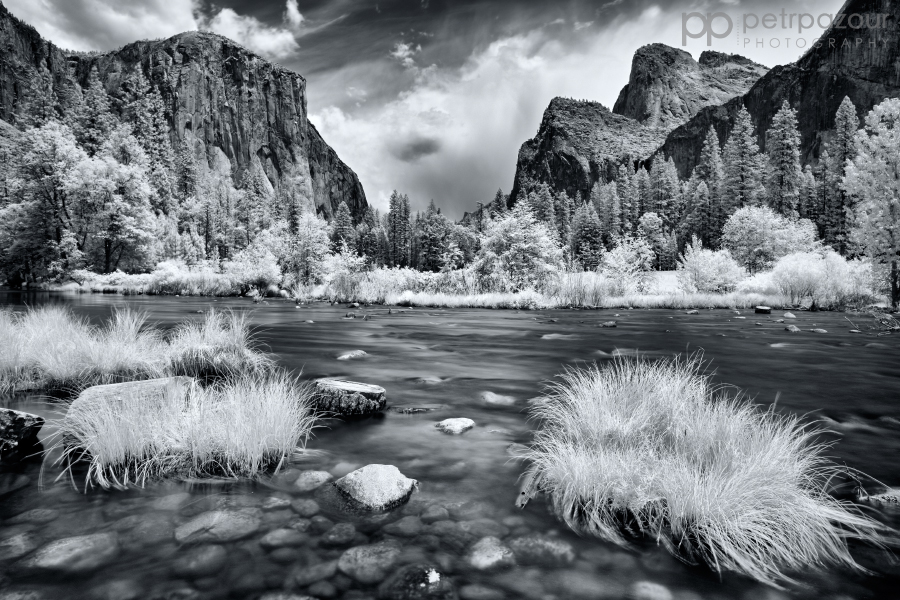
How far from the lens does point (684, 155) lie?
16512 centimetres

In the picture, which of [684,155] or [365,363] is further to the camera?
[684,155]

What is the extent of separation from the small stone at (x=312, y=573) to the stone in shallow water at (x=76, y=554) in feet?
3.89

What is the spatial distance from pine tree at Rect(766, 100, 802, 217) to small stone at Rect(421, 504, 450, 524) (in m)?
61.6

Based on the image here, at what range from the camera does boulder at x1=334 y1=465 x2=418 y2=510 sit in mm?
3512

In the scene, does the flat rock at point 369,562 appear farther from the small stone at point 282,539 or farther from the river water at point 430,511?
the small stone at point 282,539

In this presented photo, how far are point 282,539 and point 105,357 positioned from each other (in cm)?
575

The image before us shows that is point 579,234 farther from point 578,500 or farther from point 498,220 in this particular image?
point 578,500

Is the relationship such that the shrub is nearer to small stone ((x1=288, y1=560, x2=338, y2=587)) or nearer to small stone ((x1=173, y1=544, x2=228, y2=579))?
small stone ((x1=288, y1=560, x2=338, y2=587))

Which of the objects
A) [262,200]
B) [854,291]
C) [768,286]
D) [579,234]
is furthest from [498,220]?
[262,200]

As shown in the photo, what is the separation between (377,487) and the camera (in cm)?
361

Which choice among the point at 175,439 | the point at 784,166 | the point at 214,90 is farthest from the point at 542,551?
the point at 214,90

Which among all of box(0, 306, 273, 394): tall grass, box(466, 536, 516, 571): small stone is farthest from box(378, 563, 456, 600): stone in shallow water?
box(0, 306, 273, 394): tall grass

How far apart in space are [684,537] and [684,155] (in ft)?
620

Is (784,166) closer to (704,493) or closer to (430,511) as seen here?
(704,493)
